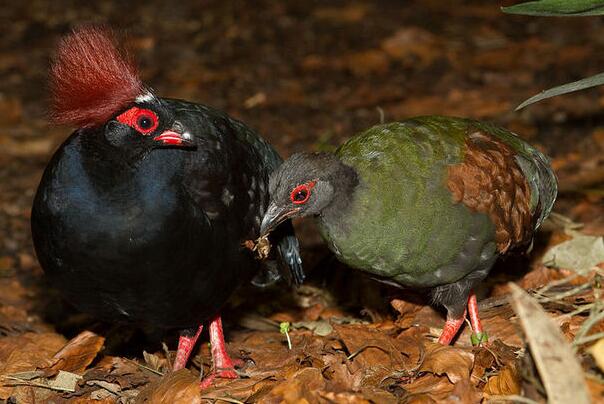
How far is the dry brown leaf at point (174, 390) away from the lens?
4.22 m

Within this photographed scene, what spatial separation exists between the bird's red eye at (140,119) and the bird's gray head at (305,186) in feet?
2.45

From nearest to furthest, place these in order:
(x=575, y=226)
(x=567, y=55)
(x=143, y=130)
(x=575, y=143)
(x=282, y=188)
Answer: (x=143, y=130)
(x=282, y=188)
(x=575, y=226)
(x=575, y=143)
(x=567, y=55)

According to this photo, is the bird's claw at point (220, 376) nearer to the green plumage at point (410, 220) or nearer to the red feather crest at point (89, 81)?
the green plumage at point (410, 220)

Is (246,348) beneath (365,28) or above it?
beneath

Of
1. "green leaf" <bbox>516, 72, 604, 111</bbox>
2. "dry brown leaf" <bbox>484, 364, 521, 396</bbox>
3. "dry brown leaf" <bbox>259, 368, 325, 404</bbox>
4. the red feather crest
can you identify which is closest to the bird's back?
the red feather crest

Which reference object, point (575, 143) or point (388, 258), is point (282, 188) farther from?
point (575, 143)

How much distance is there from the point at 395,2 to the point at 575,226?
5143 mm

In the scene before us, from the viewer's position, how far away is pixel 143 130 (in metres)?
4.20

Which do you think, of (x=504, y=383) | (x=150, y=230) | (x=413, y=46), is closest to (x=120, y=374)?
(x=150, y=230)

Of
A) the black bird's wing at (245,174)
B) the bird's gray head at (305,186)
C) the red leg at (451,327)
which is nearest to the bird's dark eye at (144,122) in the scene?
the black bird's wing at (245,174)

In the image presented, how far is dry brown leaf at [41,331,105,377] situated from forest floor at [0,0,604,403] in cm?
1

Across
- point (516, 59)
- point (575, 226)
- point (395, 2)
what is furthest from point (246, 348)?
point (395, 2)

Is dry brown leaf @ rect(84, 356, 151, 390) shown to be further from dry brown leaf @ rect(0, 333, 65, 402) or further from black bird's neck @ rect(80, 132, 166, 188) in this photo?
black bird's neck @ rect(80, 132, 166, 188)

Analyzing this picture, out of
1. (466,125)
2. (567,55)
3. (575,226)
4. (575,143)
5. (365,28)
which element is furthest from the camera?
(365,28)
